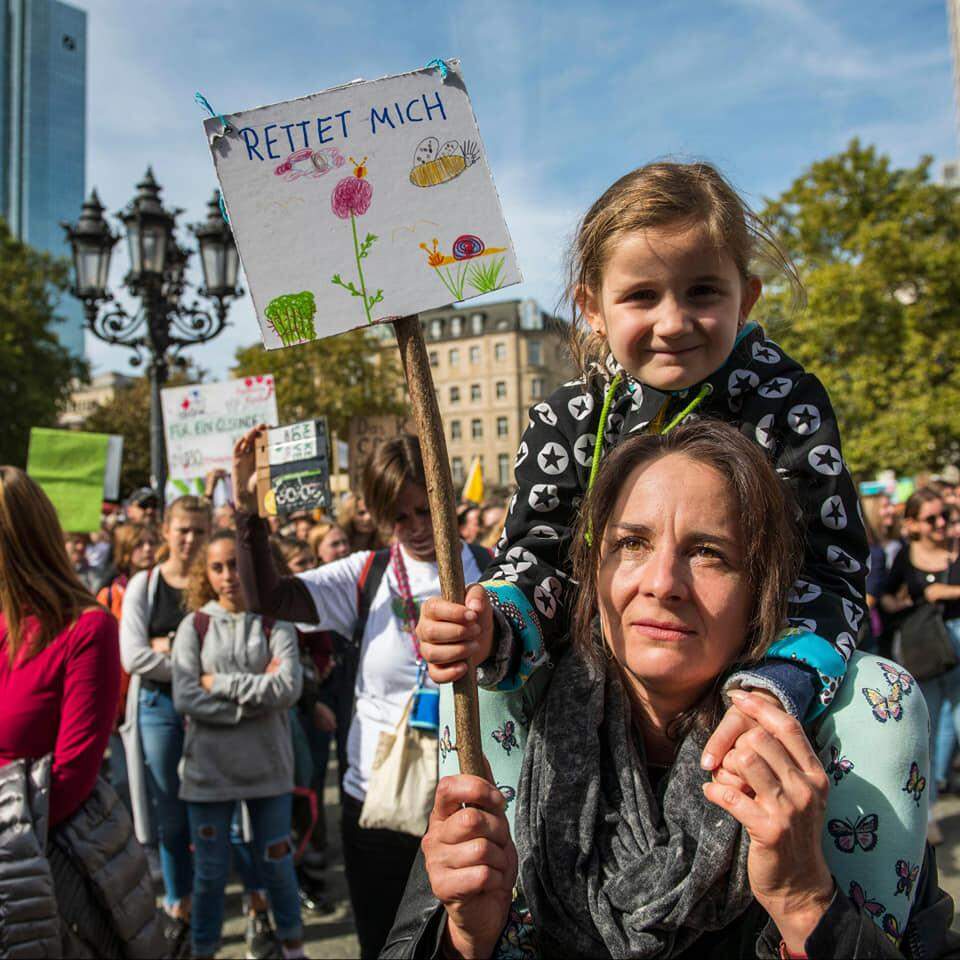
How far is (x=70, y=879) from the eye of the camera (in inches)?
110

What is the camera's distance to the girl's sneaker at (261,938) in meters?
4.59

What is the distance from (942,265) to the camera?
82.0ft

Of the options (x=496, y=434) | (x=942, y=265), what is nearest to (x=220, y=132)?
(x=942, y=265)

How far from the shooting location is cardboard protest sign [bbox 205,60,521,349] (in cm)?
152

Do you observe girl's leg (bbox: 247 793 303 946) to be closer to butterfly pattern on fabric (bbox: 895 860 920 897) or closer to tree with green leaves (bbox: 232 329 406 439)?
butterfly pattern on fabric (bbox: 895 860 920 897)

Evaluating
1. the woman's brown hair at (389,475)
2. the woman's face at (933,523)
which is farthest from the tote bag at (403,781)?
the woman's face at (933,523)

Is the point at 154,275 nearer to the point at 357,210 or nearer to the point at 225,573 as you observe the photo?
the point at 225,573

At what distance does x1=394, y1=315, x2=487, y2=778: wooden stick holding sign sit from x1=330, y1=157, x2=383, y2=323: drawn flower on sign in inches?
2.8

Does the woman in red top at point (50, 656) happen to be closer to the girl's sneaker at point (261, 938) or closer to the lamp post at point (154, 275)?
the girl's sneaker at point (261, 938)

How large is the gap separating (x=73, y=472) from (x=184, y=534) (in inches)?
94.3

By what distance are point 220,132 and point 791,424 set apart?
3.74 feet

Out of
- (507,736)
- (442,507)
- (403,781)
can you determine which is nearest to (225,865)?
(403,781)

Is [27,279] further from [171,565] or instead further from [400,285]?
[400,285]

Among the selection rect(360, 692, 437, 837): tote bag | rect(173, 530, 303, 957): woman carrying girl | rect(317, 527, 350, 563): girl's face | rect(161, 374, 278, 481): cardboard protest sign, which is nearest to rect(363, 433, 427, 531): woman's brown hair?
rect(360, 692, 437, 837): tote bag
